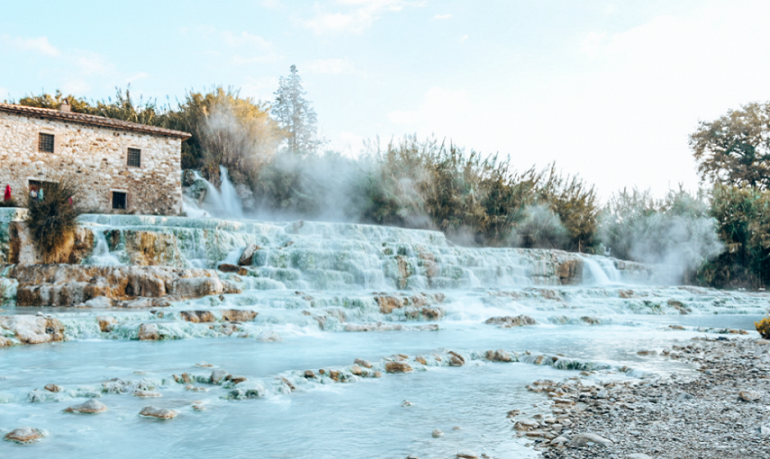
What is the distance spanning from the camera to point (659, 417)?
2.98 metres

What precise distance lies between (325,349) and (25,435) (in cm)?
342

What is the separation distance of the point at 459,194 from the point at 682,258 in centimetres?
818

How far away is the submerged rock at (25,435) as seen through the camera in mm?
2642

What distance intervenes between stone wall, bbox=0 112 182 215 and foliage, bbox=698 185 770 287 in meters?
19.4

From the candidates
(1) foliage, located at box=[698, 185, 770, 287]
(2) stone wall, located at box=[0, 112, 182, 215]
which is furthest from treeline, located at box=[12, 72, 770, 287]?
(2) stone wall, located at box=[0, 112, 182, 215]

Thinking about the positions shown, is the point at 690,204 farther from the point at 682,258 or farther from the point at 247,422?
the point at 247,422

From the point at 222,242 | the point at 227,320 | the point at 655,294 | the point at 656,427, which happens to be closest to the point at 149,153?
the point at 222,242

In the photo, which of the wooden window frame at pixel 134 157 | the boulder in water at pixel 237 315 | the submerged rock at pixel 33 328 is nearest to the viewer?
the submerged rock at pixel 33 328

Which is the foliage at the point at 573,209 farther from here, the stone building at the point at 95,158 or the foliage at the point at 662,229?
the stone building at the point at 95,158

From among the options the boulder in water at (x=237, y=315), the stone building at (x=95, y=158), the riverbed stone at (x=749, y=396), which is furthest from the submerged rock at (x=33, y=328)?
the stone building at (x=95, y=158)

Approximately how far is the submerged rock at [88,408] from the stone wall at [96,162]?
14982mm

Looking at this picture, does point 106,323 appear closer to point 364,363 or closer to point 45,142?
point 364,363

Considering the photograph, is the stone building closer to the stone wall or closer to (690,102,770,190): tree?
the stone wall

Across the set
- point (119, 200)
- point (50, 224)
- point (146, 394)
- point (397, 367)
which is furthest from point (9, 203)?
point (397, 367)
